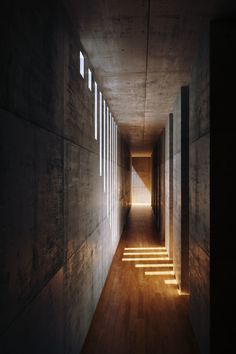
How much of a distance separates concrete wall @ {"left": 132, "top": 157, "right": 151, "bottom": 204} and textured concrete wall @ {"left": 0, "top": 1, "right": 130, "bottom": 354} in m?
20.0

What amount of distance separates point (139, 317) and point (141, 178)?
19.4 metres

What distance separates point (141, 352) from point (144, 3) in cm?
399

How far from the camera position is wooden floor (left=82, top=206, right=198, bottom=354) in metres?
3.70

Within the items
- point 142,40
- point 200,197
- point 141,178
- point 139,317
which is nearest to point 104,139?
point 142,40

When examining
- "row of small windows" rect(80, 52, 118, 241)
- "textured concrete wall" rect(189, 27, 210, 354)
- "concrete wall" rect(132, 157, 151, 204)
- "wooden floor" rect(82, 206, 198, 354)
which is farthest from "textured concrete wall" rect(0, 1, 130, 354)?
"concrete wall" rect(132, 157, 151, 204)

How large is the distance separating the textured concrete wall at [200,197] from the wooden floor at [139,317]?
0.36 m

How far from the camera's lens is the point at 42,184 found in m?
2.15

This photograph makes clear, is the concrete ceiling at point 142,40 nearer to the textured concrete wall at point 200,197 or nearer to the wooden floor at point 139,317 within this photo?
the textured concrete wall at point 200,197

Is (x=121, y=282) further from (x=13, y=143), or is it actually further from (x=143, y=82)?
(x=13, y=143)

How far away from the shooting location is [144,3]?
9.12ft

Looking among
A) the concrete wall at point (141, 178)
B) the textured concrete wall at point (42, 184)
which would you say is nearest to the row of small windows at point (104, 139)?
the textured concrete wall at point (42, 184)

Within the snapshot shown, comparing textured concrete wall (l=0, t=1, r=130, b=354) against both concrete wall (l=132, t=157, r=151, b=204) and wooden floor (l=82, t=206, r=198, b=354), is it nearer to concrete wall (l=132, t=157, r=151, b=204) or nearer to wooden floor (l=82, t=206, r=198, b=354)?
wooden floor (l=82, t=206, r=198, b=354)

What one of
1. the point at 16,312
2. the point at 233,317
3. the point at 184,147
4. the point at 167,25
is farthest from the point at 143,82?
the point at 16,312

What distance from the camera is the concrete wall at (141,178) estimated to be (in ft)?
77.5
